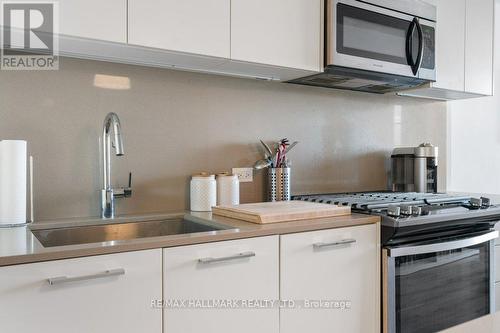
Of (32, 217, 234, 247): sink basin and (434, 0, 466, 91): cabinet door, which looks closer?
(32, 217, 234, 247): sink basin

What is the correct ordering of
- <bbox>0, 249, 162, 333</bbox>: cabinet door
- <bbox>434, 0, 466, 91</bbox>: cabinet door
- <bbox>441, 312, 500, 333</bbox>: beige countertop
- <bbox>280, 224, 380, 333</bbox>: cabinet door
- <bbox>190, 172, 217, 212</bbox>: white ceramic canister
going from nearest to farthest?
<bbox>441, 312, 500, 333</bbox>: beige countertop → <bbox>0, 249, 162, 333</bbox>: cabinet door → <bbox>280, 224, 380, 333</bbox>: cabinet door → <bbox>190, 172, 217, 212</bbox>: white ceramic canister → <bbox>434, 0, 466, 91</bbox>: cabinet door

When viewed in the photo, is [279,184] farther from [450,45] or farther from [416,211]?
[450,45]

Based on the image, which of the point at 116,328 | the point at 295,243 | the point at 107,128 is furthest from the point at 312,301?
the point at 107,128

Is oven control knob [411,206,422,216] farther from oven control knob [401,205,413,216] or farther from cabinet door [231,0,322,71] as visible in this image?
cabinet door [231,0,322,71]

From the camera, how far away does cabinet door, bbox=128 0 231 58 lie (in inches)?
59.2

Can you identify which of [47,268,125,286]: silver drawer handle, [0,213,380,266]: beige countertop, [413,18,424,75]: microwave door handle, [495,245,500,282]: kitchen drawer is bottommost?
[495,245,500,282]: kitchen drawer

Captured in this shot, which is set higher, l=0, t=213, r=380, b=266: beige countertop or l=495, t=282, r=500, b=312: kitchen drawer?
l=0, t=213, r=380, b=266: beige countertop

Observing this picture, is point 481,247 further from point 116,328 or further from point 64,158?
point 64,158

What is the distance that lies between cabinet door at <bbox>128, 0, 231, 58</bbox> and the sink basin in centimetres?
69

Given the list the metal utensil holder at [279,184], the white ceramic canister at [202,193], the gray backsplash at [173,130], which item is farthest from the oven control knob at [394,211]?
the white ceramic canister at [202,193]

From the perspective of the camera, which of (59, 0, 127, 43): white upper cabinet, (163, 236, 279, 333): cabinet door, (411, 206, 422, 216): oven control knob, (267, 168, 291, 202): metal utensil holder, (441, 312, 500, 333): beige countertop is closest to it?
(441, 312, 500, 333): beige countertop

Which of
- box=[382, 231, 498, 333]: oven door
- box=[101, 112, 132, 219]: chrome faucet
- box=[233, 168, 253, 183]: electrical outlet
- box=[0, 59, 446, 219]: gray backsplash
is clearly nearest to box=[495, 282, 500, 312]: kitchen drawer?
box=[382, 231, 498, 333]: oven door

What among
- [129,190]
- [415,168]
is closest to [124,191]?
[129,190]

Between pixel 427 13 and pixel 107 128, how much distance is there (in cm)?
180
